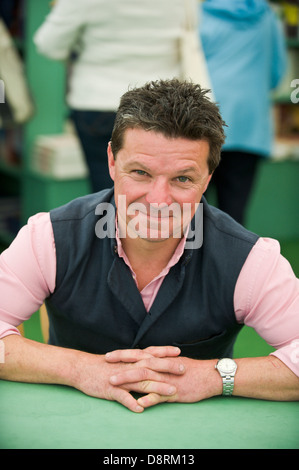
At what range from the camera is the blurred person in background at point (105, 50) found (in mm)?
2250

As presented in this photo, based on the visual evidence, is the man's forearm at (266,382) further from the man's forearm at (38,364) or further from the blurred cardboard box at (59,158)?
the blurred cardboard box at (59,158)

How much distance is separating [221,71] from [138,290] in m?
1.77

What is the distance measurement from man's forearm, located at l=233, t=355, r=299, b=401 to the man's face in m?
0.35

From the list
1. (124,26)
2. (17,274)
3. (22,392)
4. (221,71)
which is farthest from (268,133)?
(22,392)

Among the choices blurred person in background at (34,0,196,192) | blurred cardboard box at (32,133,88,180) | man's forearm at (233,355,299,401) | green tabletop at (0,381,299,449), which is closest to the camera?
green tabletop at (0,381,299,449)

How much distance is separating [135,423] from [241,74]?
7.02 ft

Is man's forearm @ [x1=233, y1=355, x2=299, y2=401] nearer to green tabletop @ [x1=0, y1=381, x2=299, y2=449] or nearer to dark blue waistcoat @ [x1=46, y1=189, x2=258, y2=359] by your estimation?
green tabletop @ [x1=0, y1=381, x2=299, y2=449]

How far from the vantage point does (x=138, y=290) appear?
4.61 ft

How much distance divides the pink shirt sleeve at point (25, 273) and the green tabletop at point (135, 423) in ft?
0.69

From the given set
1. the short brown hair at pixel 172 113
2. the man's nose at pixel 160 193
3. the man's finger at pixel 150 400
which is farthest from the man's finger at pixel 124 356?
the short brown hair at pixel 172 113

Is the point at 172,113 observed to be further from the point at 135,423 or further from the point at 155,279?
the point at 135,423

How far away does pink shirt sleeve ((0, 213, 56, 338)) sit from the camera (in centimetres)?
138

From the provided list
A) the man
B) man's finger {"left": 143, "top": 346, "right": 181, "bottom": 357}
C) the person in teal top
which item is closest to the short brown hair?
the man

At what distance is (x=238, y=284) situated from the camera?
1397 mm
